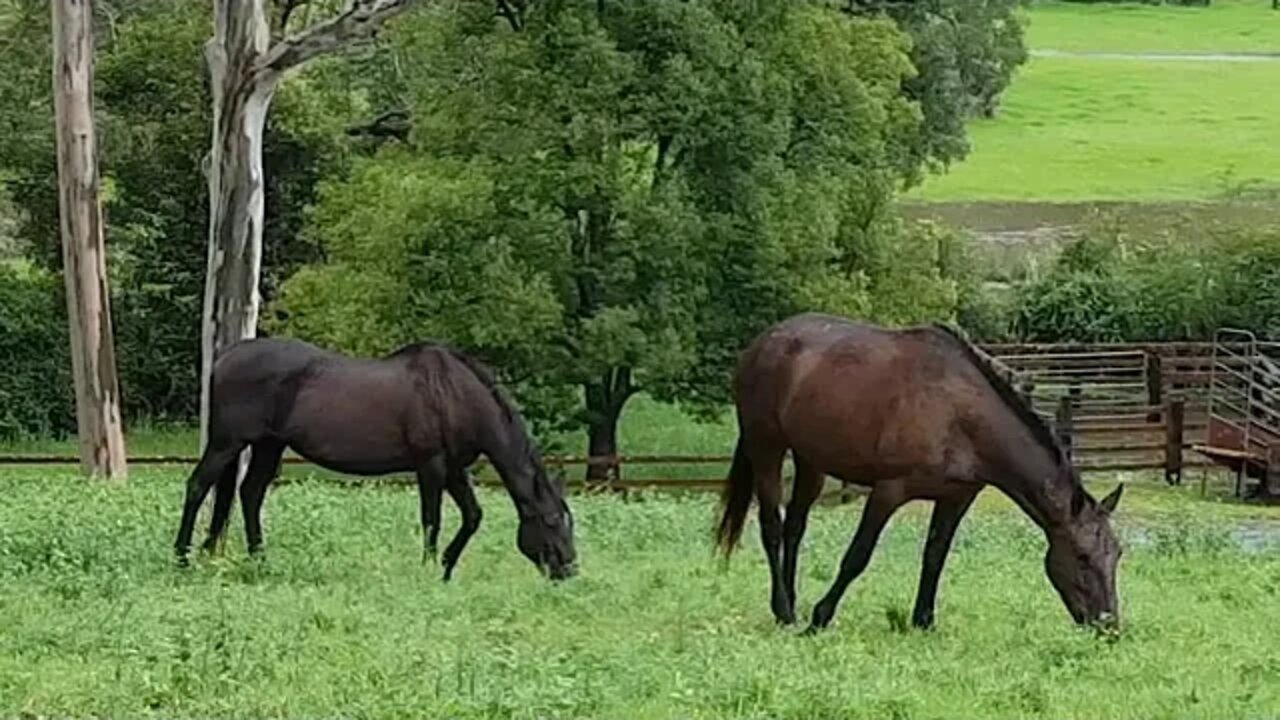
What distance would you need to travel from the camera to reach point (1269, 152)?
62375 mm

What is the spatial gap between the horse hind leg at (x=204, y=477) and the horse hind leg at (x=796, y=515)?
3485 mm

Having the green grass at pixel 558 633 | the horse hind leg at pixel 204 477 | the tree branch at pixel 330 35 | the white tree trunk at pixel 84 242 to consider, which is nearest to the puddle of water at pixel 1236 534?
the green grass at pixel 558 633

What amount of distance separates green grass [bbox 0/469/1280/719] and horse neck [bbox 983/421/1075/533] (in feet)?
1.93

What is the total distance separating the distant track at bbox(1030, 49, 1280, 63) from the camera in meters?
85.2

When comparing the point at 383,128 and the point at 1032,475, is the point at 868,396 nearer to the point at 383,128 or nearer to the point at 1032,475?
the point at 1032,475

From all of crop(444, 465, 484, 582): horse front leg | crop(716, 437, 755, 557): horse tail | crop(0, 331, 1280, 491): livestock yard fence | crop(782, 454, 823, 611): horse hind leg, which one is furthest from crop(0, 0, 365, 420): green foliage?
crop(782, 454, 823, 611): horse hind leg

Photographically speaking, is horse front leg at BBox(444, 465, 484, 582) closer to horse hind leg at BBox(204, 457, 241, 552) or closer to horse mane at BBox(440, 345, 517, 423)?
horse mane at BBox(440, 345, 517, 423)

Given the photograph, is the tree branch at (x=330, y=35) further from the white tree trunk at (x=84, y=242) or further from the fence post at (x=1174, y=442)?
the fence post at (x=1174, y=442)

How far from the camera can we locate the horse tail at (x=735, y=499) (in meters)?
11.2

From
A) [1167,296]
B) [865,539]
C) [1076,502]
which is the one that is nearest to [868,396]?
[865,539]

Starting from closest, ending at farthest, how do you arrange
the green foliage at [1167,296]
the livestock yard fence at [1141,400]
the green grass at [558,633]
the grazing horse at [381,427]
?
the green grass at [558,633] → the grazing horse at [381,427] → the livestock yard fence at [1141,400] → the green foliage at [1167,296]

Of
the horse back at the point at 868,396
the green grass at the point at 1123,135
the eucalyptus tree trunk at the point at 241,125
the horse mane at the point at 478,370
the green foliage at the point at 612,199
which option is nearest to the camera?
the horse back at the point at 868,396

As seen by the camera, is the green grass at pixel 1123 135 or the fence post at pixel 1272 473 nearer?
the fence post at pixel 1272 473

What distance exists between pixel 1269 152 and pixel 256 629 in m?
57.5
